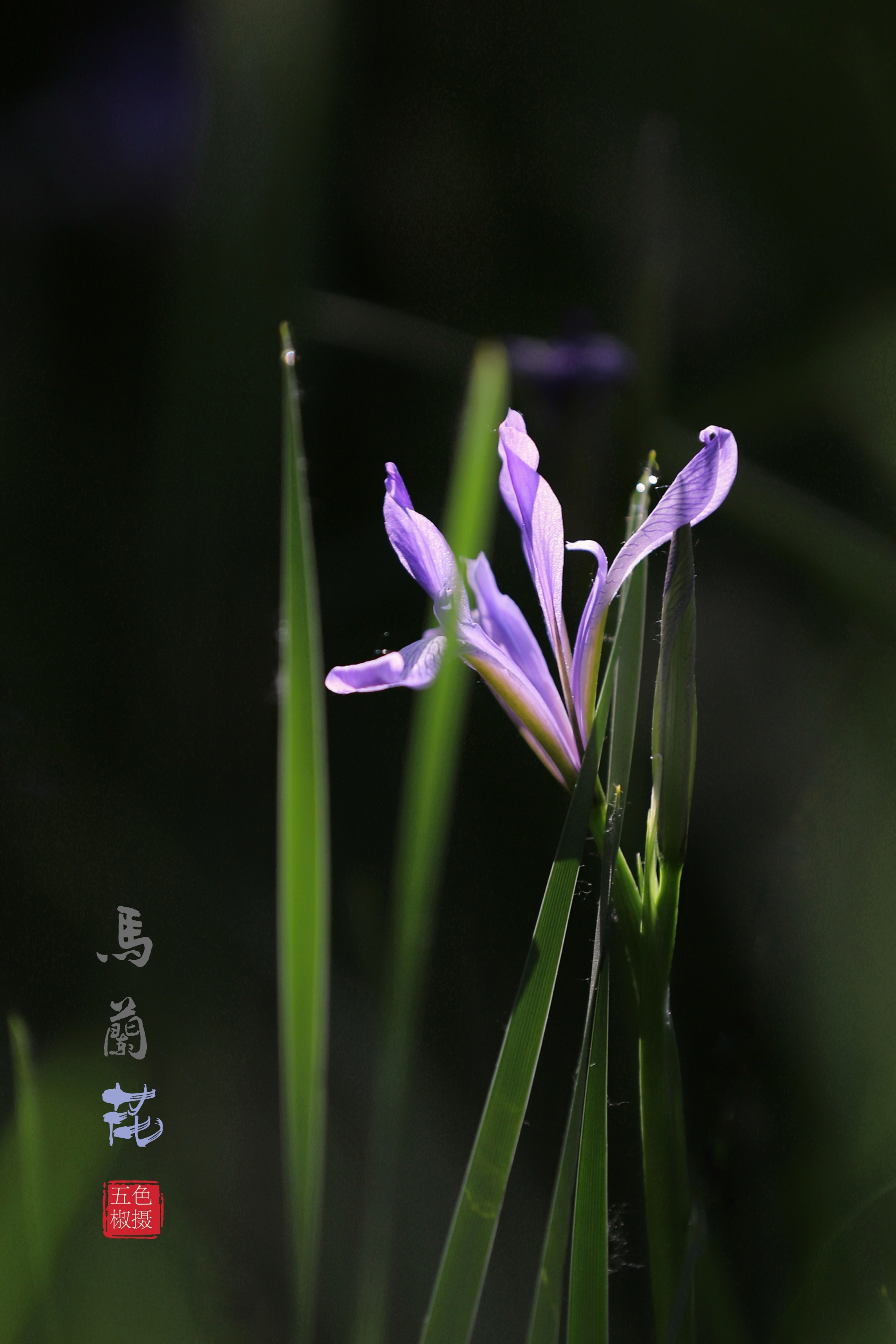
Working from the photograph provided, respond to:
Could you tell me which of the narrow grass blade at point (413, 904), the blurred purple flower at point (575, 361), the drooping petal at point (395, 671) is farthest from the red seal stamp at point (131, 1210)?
the blurred purple flower at point (575, 361)

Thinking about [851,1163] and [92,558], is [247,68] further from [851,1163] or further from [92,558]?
[851,1163]

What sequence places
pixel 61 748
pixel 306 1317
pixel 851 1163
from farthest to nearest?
pixel 61 748
pixel 851 1163
pixel 306 1317

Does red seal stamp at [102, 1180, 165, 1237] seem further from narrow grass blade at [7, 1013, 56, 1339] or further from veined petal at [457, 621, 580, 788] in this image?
veined petal at [457, 621, 580, 788]

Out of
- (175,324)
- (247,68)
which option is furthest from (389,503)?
(247,68)

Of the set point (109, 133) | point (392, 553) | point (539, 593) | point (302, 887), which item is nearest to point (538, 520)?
point (539, 593)

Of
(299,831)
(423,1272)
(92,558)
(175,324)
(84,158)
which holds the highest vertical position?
(84,158)

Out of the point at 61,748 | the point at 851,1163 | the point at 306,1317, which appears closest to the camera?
the point at 306,1317

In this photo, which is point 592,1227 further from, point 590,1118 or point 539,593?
point 539,593
